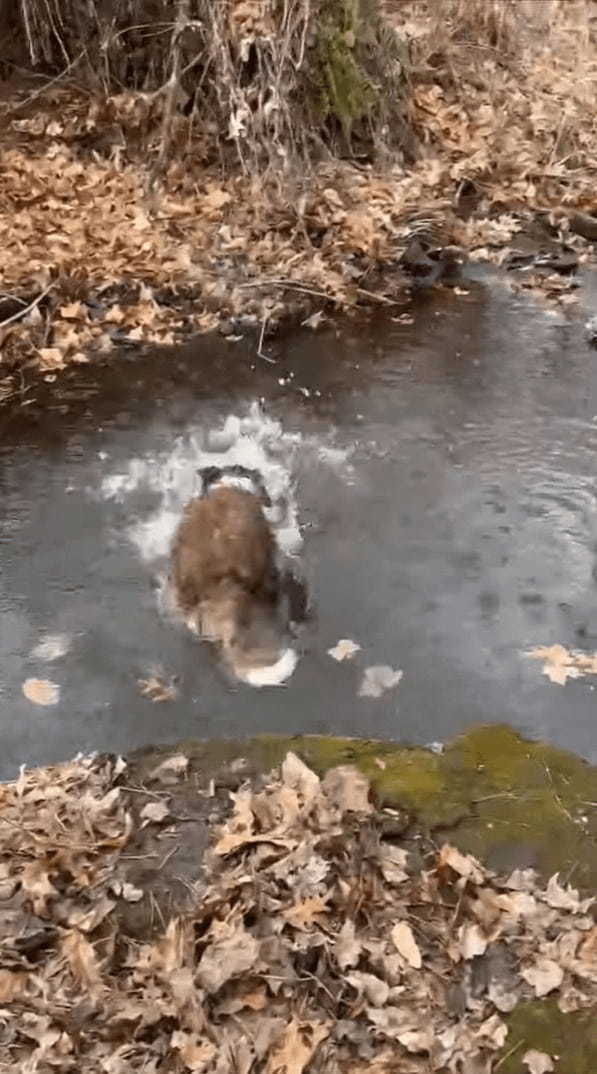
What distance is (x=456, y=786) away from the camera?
4738 millimetres

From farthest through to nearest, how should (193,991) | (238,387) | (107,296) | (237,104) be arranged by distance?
(237,104), (107,296), (238,387), (193,991)

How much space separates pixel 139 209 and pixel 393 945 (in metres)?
6.50

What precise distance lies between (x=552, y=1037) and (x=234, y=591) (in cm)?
267

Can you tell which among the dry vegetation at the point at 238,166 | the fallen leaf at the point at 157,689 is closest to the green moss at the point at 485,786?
the fallen leaf at the point at 157,689

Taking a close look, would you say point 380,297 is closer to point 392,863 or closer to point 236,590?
point 236,590

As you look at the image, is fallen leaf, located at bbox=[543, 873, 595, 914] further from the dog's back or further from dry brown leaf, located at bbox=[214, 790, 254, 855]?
the dog's back

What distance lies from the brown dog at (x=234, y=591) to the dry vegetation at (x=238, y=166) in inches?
94.5

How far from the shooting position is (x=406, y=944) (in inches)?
162

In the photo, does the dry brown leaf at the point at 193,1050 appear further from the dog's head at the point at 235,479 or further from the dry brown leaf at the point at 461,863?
the dog's head at the point at 235,479

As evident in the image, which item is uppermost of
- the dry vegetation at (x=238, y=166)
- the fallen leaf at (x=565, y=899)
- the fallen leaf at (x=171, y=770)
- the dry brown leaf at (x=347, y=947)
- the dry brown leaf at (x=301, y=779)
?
the dry vegetation at (x=238, y=166)

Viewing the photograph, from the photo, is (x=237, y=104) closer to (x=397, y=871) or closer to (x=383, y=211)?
(x=383, y=211)

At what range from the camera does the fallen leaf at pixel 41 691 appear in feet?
17.2

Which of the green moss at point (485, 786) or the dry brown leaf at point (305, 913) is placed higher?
the green moss at point (485, 786)

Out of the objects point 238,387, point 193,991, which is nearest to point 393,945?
point 193,991
